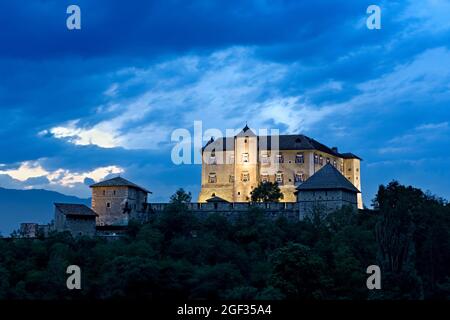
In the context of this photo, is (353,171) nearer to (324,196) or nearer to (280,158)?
(280,158)

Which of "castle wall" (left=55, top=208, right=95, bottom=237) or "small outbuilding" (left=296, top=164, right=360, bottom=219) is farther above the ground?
"small outbuilding" (left=296, top=164, right=360, bottom=219)

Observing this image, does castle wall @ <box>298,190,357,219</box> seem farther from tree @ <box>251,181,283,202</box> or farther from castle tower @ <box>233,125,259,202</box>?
castle tower @ <box>233,125,259,202</box>

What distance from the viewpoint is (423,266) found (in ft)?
161

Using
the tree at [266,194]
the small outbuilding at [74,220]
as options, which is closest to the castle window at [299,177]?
the tree at [266,194]

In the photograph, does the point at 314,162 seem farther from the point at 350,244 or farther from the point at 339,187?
the point at 350,244

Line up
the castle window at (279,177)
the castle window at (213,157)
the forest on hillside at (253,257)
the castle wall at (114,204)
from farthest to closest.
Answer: the castle window at (213,157), the castle window at (279,177), the castle wall at (114,204), the forest on hillside at (253,257)

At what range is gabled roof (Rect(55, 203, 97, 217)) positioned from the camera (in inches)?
2156

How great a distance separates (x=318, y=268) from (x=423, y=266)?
11.7 m

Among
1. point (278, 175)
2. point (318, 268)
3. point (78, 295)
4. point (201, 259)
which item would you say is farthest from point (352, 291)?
point (278, 175)

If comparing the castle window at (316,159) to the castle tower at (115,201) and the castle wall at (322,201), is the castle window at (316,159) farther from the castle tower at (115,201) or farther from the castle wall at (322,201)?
the castle tower at (115,201)

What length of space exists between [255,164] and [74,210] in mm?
23190

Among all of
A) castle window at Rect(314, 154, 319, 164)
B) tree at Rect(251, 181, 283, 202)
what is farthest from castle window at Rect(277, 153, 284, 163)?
tree at Rect(251, 181, 283, 202)

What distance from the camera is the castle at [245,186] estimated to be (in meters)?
56.0

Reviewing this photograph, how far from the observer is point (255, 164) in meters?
75.1
